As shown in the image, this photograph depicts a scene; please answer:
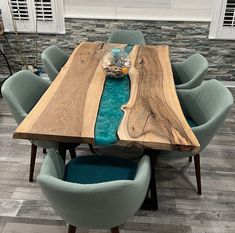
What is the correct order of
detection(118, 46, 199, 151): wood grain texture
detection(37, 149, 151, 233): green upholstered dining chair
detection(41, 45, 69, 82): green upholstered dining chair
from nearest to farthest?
1. detection(37, 149, 151, 233): green upholstered dining chair
2. detection(118, 46, 199, 151): wood grain texture
3. detection(41, 45, 69, 82): green upholstered dining chair

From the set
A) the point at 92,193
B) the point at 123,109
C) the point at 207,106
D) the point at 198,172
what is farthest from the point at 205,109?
the point at 92,193

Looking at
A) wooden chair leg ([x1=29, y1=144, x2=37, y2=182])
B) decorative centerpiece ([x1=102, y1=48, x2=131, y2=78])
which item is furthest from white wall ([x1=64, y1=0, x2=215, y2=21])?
wooden chair leg ([x1=29, y1=144, x2=37, y2=182])

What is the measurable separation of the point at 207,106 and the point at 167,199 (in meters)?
0.70

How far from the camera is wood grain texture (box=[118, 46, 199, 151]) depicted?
1.34 meters

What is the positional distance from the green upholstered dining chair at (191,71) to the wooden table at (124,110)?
0.71ft

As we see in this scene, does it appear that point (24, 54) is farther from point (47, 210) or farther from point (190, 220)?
point (190, 220)

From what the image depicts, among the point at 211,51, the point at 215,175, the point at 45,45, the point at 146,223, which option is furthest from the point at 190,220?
the point at 45,45

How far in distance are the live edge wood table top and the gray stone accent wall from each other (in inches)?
47.8

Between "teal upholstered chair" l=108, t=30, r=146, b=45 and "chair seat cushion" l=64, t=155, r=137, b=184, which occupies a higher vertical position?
"teal upholstered chair" l=108, t=30, r=146, b=45

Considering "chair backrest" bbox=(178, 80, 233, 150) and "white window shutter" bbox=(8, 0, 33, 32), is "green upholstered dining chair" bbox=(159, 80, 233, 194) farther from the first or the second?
"white window shutter" bbox=(8, 0, 33, 32)

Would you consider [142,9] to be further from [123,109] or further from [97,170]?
[97,170]

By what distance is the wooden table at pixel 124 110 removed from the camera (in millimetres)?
1364

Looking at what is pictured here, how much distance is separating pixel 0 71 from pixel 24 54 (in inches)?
17.6

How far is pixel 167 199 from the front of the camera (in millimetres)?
1972
